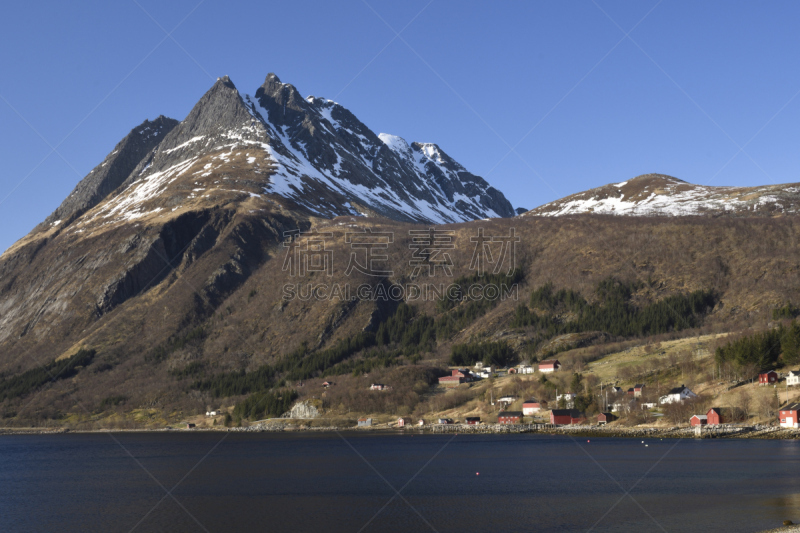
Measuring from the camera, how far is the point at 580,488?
6862 cm

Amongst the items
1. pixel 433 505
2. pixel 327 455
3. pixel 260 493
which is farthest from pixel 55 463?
pixel 433 505

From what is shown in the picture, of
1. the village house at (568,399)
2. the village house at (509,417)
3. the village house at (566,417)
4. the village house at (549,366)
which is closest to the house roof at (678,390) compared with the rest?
the village house at (566,417)

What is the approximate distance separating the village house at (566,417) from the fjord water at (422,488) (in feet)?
62.1

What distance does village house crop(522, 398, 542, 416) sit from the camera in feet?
498

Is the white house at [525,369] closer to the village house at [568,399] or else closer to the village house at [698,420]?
the village house at [568,399]

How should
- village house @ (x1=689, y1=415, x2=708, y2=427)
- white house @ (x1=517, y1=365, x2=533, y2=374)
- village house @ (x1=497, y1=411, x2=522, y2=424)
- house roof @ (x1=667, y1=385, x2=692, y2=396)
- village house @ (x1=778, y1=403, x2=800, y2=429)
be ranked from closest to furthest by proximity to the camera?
village house @ (x1=778, y1=403, x2=800, y2=429), village house @ (x1=689, y1=415, x2=708, y2=427), house roof @ (x1=667, y1=385, x2=692, y2=396), village house @ (x1=497, y1=411, x2=522, y2=424), white house @ (x1=517, y1=365, x2=533, y2=374)

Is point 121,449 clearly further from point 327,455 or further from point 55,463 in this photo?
point 327,455

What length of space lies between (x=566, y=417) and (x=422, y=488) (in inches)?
2999

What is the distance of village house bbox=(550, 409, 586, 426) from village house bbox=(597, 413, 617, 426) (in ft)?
13.9

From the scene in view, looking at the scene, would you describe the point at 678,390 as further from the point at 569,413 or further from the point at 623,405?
the point at 569,413

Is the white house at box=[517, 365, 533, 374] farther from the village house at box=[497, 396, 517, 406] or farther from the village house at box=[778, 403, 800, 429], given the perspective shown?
the village house at box=[778, 403, 800, 429]

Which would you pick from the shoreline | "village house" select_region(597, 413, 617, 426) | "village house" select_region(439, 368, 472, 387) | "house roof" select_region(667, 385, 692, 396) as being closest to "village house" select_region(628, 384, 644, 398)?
"village house" select_region(597, 413, 617, 426)

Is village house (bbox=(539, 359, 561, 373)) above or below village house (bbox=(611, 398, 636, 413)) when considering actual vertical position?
above

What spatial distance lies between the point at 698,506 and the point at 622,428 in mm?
73636
